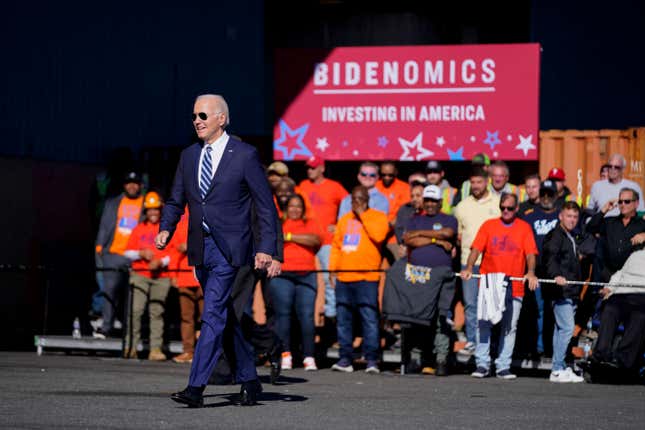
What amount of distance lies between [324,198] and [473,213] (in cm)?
213

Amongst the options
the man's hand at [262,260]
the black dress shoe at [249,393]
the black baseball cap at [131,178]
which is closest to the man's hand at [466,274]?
the black baseball cap at [131,178]

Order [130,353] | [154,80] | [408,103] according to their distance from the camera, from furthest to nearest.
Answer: [154,80]
[408,103]
[130,353]

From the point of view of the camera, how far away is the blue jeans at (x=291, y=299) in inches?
631

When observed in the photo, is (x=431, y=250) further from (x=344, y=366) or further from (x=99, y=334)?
(x=99, y=334)

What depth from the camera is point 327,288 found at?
16.9m

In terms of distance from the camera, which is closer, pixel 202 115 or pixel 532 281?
pixel 202 115

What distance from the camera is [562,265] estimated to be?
15.5 m

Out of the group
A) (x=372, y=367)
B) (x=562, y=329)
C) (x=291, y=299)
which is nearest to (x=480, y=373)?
(x=562, y=329)

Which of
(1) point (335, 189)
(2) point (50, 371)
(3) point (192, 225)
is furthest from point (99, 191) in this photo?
(3) point (192, 225)

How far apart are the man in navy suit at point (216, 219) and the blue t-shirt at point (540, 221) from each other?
6.54 meters

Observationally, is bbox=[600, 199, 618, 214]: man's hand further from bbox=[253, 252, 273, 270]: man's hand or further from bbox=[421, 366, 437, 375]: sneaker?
bbox=[253, 252, 273, 270]: man's hand

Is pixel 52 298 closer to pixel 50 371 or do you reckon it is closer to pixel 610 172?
pixel 50 371

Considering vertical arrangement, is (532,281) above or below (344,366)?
above

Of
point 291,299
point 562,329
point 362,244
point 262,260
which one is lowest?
point 562,329
